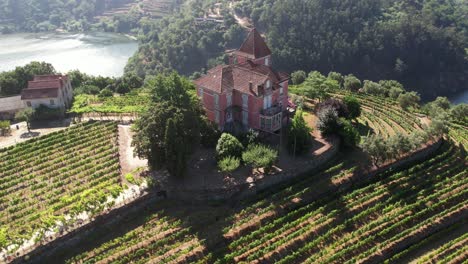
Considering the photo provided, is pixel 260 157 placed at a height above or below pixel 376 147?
above

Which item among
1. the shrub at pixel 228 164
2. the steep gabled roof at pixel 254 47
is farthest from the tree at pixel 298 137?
the steep gabled roof at pixel 254 47

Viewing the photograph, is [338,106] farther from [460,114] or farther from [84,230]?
[84,230]

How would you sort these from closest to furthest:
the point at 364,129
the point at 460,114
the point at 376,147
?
the point at 376,147, the point at 364,129, the point at 460,114

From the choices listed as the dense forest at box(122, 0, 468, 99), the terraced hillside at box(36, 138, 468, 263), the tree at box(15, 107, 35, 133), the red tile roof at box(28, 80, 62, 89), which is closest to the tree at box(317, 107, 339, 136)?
the terraced hillside at box(36, 138, 468, 263)

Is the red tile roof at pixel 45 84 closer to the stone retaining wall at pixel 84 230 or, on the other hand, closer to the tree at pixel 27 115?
the tree at pixel 27 115

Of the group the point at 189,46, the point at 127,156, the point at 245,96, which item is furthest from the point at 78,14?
the point at 245,96
